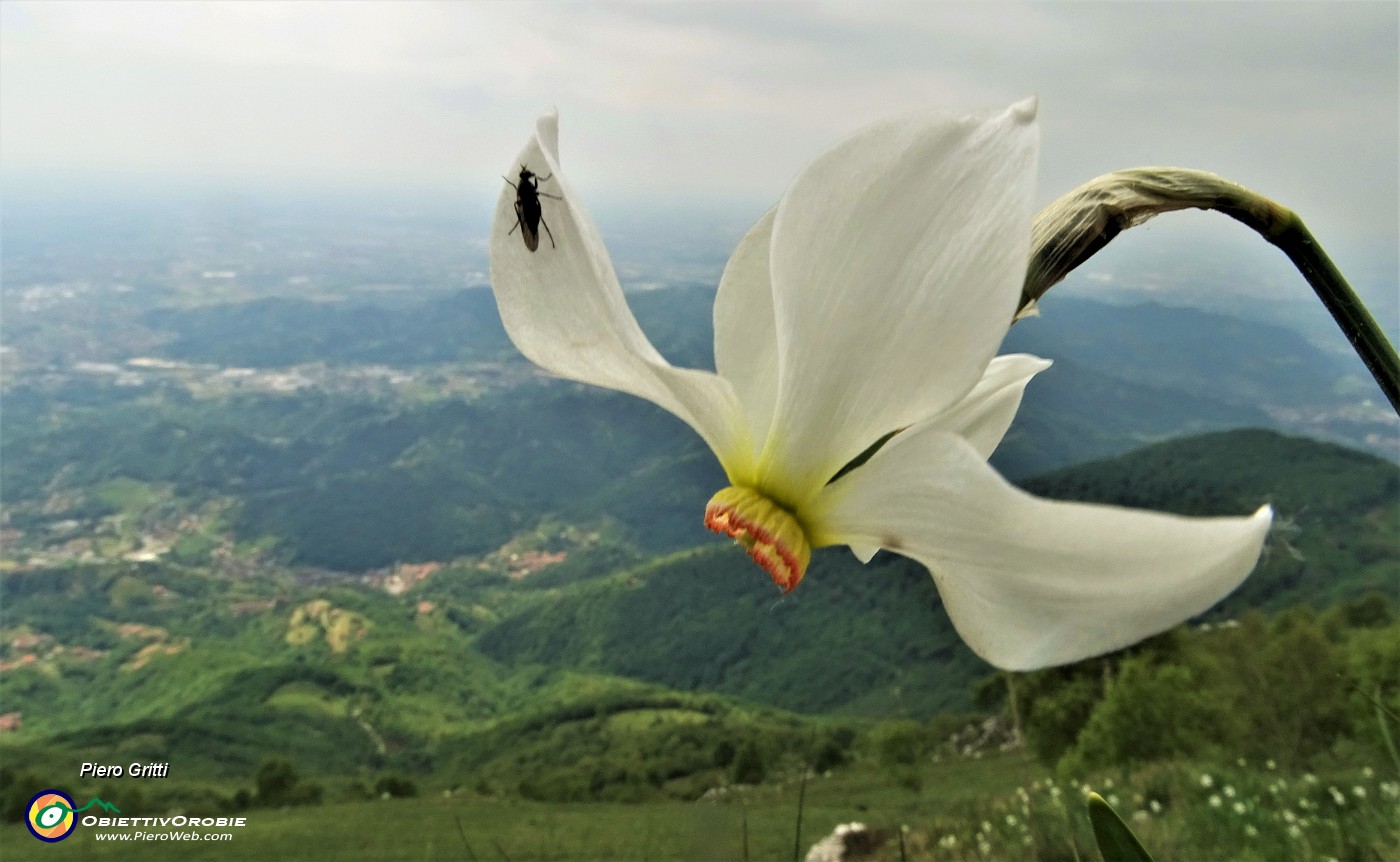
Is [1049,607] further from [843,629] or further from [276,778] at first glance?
[843,629]

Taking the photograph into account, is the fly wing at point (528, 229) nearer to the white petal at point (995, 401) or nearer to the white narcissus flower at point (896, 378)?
the white narcissus flower at point (896, 378)

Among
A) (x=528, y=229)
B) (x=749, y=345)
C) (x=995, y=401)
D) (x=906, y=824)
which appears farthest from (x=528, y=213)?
(x=906, y=824)

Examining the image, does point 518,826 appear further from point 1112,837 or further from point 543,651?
point 543,651

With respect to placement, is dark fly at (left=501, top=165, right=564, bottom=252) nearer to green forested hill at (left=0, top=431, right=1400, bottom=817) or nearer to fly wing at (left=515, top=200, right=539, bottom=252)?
fly wing at (left=515, top=200, right=539, bottom=252)

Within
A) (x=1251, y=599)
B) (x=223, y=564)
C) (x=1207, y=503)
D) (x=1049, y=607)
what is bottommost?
(x=223, y=564)

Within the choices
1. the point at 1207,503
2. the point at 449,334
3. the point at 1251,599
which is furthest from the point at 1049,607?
the point at 449,334

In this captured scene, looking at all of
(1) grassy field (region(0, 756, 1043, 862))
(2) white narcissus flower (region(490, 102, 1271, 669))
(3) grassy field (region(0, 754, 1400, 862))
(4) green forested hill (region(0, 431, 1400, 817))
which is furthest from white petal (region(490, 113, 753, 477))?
(4) green forested hill (region(0, 431, 1400, 817))
